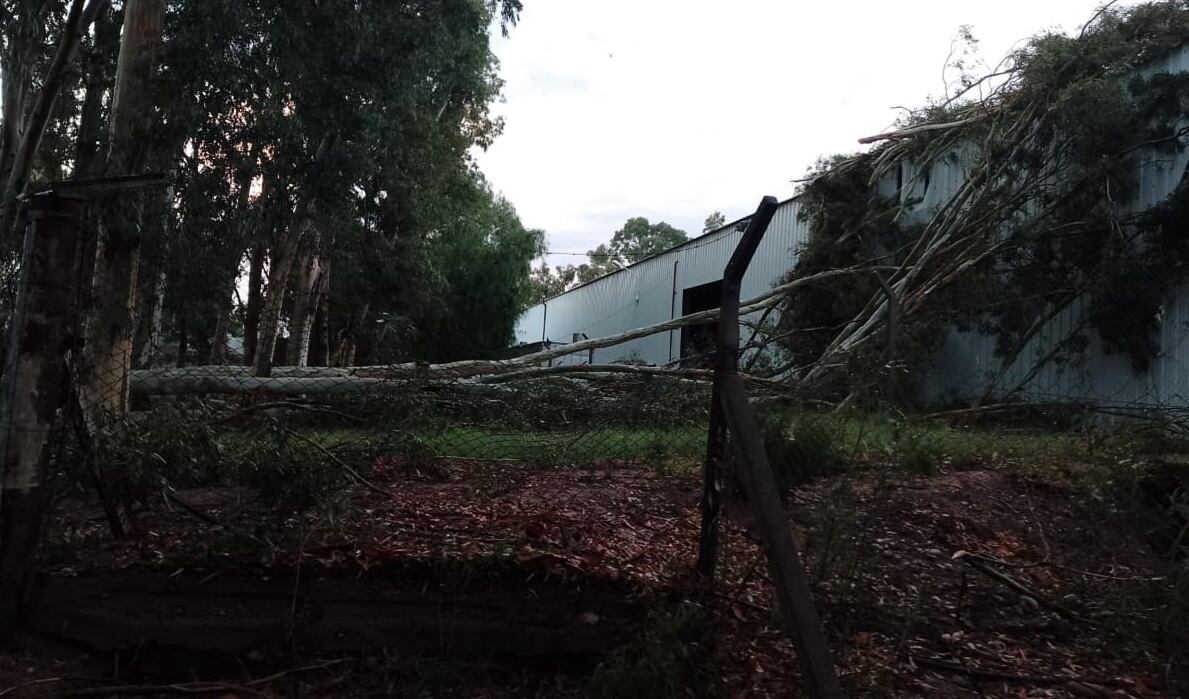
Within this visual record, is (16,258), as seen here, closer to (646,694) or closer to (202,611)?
(202,611)

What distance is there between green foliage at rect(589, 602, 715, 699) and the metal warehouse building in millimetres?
4166

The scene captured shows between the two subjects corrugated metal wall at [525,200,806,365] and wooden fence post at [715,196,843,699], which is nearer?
wooden fence post at [715,196,843,699]

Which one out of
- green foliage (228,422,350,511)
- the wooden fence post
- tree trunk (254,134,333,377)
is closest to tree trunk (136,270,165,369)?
tree trunk (254,134,333,377)

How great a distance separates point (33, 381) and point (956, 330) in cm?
1173

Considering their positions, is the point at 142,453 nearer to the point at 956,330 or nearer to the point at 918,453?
the point at 918,453

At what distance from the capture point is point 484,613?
338 cm

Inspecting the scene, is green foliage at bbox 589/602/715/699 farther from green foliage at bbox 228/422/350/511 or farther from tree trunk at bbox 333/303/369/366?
tree trunk at bbox 333/303/369/366

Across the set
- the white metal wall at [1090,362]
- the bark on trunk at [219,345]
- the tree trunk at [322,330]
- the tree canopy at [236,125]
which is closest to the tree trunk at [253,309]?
the tree canopy at [236,125]

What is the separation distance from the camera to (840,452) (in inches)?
148

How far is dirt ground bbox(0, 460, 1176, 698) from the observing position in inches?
124

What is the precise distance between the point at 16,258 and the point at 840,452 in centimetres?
500

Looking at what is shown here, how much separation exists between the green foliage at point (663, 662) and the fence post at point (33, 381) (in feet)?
7.12

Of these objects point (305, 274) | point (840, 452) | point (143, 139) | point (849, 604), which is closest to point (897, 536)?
point (840, 452)

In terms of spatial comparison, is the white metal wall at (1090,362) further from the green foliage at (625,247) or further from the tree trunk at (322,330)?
the green foliage at (625,247)
